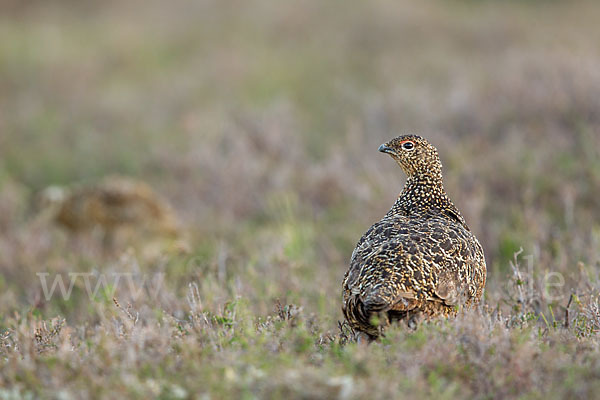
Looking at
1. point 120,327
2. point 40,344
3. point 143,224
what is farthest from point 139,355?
point 143,224

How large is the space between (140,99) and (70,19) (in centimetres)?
542

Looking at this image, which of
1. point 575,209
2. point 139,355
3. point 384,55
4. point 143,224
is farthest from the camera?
point 384,55

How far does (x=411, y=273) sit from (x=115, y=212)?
454cm

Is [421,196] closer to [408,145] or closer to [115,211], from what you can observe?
[408,145]

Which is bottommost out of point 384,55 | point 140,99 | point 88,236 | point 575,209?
point 88,236

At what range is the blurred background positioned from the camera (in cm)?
651

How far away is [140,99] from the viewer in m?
12.6

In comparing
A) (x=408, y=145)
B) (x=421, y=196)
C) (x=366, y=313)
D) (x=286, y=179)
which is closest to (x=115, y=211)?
(x=286, y=179)

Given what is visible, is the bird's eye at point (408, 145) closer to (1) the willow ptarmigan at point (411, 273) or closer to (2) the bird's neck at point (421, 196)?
(2) the bird's neck at point (421, 196)

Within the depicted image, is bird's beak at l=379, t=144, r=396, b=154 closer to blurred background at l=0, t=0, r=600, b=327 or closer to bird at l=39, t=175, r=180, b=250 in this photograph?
blurred background at l=0, t=0, r=600, b=327

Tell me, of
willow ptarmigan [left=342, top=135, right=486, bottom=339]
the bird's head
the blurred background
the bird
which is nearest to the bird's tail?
willow ptarmigan [left=342, top=135, right=486, bottom=339]

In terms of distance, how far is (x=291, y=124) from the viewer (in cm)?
1053

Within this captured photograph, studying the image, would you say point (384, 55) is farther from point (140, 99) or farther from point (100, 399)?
point (100, 399)

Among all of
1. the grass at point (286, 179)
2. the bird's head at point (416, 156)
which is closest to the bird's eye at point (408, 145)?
the bird's head at point (416, 156)
